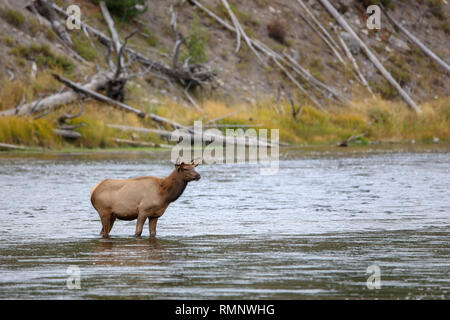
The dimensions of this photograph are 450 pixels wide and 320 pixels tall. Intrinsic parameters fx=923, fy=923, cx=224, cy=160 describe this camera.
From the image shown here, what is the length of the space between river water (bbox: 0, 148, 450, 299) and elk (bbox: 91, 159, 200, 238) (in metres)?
0.37

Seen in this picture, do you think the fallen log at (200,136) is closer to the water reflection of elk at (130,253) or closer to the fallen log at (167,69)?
the fallen log at (167,69)

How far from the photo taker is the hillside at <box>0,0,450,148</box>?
107 ft

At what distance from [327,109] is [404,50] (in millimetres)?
12522

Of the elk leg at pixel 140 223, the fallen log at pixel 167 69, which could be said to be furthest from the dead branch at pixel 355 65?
the elk leg at pixel 140 223

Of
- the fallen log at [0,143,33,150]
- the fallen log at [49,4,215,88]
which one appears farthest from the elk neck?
the fallen log at [49,4,215,88]

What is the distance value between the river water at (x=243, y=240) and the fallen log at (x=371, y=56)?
21777 millimetres

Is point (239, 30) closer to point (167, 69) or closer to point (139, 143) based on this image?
point (167, 69)

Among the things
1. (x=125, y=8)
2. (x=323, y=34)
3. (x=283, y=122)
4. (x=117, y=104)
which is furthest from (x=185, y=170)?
(x=323, y=34)

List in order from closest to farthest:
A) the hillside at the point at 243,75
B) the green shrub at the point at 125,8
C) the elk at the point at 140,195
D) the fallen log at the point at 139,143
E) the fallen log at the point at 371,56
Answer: the elk at the point at 140,195 → the fallen log at the point at 139,143 → the hillside at the point at 243,75 → the green shrub at the point at 125,8 → the fallen log at the point at 371,56

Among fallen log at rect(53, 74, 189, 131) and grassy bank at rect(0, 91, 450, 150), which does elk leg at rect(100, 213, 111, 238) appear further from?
fallen log at rect(53, 74, 189, 131)

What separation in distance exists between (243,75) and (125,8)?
19.9 ft

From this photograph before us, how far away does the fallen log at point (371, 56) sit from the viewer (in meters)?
44.6

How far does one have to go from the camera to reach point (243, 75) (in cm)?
4184

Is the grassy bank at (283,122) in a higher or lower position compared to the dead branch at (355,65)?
lower
